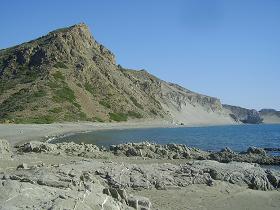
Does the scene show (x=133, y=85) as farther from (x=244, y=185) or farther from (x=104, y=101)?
(x=244, y=185)

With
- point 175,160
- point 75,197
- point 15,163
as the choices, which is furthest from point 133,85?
point 75,197

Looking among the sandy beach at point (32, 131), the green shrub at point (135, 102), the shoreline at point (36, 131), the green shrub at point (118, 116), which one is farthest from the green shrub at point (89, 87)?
the green shrub at point (135, 102)

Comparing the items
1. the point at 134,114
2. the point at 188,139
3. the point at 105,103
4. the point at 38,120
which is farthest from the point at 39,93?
the point at 188,139

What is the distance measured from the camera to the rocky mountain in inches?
4272

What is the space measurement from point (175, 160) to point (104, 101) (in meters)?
99.2

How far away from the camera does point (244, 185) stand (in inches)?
790

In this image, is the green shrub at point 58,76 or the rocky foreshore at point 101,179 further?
the green shrub at point 58,76

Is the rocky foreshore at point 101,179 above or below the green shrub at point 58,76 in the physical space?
below

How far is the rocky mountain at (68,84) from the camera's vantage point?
10850 centimetres

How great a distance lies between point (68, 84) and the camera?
126m

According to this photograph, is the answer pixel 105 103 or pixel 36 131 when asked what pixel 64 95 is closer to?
pixel 105 103

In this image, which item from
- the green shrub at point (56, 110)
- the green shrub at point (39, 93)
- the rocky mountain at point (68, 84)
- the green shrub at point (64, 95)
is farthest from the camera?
the green shrub at point (64, 95)

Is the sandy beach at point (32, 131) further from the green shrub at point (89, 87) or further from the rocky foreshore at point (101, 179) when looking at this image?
the rocky foreshore at point (101, 179)

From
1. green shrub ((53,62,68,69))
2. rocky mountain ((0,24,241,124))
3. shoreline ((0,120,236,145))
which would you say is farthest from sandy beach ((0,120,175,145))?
green shrub ((53,62,68,69))
